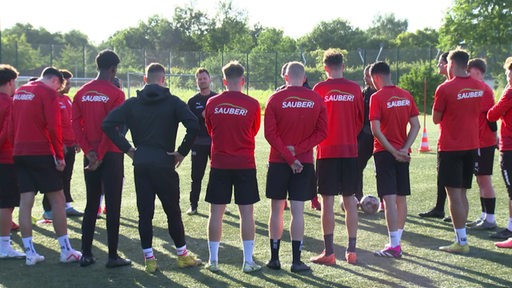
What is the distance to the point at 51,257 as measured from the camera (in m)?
6.86

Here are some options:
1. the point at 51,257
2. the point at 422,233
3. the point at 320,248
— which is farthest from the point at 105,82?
the point at 422,233

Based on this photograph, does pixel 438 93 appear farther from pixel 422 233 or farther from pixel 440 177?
pixel 422 233

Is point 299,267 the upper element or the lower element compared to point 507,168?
lower

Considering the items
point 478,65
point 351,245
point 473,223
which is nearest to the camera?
point 351,245

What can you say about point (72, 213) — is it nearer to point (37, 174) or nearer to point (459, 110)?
point (37, 174)

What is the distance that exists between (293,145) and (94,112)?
220cm

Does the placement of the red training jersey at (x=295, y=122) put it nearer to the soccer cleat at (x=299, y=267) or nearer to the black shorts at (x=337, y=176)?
the black shorts at (x=337, y=176)

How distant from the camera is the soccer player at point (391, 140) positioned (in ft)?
22.1

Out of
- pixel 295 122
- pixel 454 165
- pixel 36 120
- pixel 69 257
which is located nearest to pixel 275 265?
pixel 295 122

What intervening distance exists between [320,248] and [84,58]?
129 ft

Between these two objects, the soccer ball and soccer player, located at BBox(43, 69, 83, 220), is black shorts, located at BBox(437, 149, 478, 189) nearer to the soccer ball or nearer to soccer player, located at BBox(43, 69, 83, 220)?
the soccer ball

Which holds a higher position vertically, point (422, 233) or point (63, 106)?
point (63, 106)

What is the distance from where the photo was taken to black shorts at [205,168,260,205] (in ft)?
20.6

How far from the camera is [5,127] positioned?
679 centimetres
